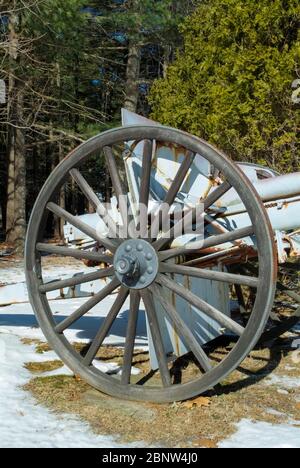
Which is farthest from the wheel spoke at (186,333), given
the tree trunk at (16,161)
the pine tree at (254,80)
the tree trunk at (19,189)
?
the tree trunk at (19,189)

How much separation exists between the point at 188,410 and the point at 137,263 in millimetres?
964

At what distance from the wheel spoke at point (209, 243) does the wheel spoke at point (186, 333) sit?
0.77 ft

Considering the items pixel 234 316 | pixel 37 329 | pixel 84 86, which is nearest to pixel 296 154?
pixel 234 316

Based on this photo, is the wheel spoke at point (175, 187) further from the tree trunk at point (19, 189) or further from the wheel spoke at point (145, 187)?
the tree trunk at point (19, 189)

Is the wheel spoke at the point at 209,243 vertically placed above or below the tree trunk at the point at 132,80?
below

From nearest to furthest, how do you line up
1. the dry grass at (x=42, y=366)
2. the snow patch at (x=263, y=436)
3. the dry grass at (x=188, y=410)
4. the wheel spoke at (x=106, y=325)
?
the snow patch at (x=263, y=436) → the dry grass at (x=188, y=410) → the wheel spoke at (x=106, y=325) → the dry grass at (x=42, y=366)

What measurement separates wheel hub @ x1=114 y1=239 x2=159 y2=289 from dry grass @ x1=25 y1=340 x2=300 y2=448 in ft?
2.60

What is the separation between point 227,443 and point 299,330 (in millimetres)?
Answer: 2991

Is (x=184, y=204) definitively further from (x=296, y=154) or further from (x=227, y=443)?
(x=296, y=154)

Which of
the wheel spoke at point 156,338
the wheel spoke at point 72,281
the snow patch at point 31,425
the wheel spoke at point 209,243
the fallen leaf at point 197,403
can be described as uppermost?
the wheel spoke at point 209,243

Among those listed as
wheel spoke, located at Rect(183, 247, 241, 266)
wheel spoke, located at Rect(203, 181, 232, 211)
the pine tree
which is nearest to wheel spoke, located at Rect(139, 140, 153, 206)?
wheel spoke, located at Rect(203, 181, 232, 211)

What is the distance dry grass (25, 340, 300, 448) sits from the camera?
3.08 metres

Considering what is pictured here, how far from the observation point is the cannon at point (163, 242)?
3195 millimetres

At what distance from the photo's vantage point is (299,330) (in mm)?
A: 5707
